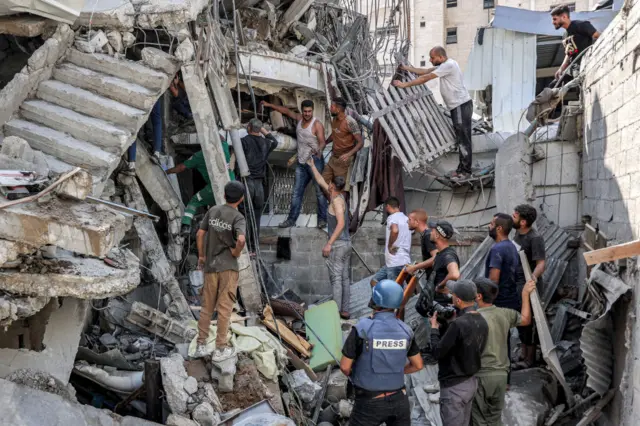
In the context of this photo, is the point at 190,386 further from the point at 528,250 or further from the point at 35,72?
the point at 528,250

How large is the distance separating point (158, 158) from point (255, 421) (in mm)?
4666

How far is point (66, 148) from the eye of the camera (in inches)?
216

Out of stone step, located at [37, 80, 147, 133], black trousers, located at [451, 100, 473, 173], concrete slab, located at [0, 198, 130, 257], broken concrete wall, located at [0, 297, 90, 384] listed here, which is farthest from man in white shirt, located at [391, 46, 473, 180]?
concrete slab, located at [0, 198, 130, 257]

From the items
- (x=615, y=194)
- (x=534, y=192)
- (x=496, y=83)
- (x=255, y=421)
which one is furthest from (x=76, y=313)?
(x=496, y=83)

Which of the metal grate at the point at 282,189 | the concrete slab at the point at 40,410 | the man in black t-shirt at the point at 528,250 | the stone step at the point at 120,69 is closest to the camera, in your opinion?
the concrete slab at the point at 40,410

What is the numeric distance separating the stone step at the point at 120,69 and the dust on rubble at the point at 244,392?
3025 mm

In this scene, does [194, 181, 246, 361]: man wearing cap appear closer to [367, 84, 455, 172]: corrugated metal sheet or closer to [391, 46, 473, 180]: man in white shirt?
[367, 84, 455, 172]: corrugated metal sheet

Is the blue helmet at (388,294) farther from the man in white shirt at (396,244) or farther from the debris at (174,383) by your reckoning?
the man in white shirt at (396,244)

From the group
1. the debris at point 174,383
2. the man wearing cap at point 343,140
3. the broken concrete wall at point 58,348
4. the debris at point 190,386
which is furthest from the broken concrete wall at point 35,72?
the man wearing cap at point 343,140

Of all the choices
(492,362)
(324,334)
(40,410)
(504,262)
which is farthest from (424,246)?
(40,410)

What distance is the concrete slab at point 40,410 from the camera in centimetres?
380

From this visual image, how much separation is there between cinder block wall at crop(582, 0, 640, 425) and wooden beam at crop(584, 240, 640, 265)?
706mm

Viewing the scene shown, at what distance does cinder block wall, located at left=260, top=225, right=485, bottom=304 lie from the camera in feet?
32.8

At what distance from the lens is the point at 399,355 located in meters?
4.54
